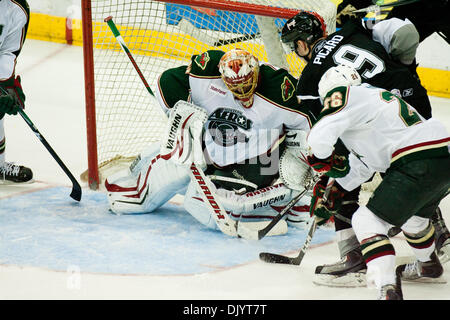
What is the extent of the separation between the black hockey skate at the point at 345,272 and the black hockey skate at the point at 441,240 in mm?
388

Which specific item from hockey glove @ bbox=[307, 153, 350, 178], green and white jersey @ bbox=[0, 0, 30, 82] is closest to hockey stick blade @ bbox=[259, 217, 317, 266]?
hockey glove @ bbox=[307, 153, 350, 178]

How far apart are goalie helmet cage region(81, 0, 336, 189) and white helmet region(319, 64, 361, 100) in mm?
1041

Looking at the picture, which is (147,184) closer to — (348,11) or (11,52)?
(11,52)

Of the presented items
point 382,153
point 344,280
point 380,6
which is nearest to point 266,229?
point 344,280

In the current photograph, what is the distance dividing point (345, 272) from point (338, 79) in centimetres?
79

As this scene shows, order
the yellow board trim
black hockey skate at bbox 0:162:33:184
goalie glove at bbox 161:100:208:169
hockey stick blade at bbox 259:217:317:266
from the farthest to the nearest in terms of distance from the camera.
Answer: the yellow board trim, black hockey skate at bbox 0:162:33:184, goalie glove at bbox 161:100:208:169, hockey stick blade at bbox 259:217:317:266

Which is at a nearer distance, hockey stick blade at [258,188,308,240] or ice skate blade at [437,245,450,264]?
ice skate blade at [437,245,450,264]

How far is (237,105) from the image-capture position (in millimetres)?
3312

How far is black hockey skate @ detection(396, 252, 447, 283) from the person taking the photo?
111 inches

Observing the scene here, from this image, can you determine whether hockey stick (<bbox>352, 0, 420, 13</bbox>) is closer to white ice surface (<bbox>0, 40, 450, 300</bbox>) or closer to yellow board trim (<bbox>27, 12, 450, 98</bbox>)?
yellow board trim (<bbox>27, 12, 450, 98</bbox>)

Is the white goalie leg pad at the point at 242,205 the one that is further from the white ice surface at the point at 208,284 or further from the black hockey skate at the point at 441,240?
the black hockey skate at the point at 441,240

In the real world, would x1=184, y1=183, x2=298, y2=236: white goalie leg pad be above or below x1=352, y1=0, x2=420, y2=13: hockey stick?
below

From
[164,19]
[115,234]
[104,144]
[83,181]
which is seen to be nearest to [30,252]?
[115,234]

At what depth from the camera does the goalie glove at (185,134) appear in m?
3.21
